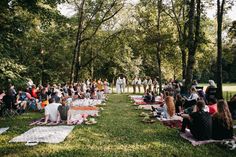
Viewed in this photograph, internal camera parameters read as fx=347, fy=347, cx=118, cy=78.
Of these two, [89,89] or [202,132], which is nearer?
[202,132]

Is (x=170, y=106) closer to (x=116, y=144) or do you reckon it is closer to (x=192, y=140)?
(x=192, y=140)

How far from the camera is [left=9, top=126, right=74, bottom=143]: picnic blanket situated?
1068 centimetres

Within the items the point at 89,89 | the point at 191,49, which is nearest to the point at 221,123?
the point at 191,49

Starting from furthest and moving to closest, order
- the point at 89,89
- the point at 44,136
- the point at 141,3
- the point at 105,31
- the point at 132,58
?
1. the point at 132,58
2. the point at 105,31
3. the point at 141,3
4. the point at 89,89
5. the point at 44,136

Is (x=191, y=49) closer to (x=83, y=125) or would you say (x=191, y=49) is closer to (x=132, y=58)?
(x=83, y=125)

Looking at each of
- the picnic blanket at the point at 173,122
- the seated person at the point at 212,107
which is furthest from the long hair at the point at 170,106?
the seated person at the point at 212,107

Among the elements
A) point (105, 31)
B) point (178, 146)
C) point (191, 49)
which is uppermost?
point (105, 31)

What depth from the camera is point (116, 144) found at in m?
10.2

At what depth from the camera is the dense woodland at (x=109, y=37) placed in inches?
639

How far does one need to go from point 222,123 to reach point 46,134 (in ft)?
18.6

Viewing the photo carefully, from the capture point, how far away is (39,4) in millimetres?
16953

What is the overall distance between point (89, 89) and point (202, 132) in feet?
62.4

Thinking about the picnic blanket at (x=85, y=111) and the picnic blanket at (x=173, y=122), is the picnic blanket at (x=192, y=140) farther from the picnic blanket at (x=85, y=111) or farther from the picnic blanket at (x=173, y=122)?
the picnic blanket at (x=85, y=111)

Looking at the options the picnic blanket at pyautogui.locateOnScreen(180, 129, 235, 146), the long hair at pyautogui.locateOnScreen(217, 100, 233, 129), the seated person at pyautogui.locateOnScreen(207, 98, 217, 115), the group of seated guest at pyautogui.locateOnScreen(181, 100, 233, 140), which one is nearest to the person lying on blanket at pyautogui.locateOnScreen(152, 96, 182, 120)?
the seated person at pyautogui.locateOnScreen(207, 98, 217, 115)
